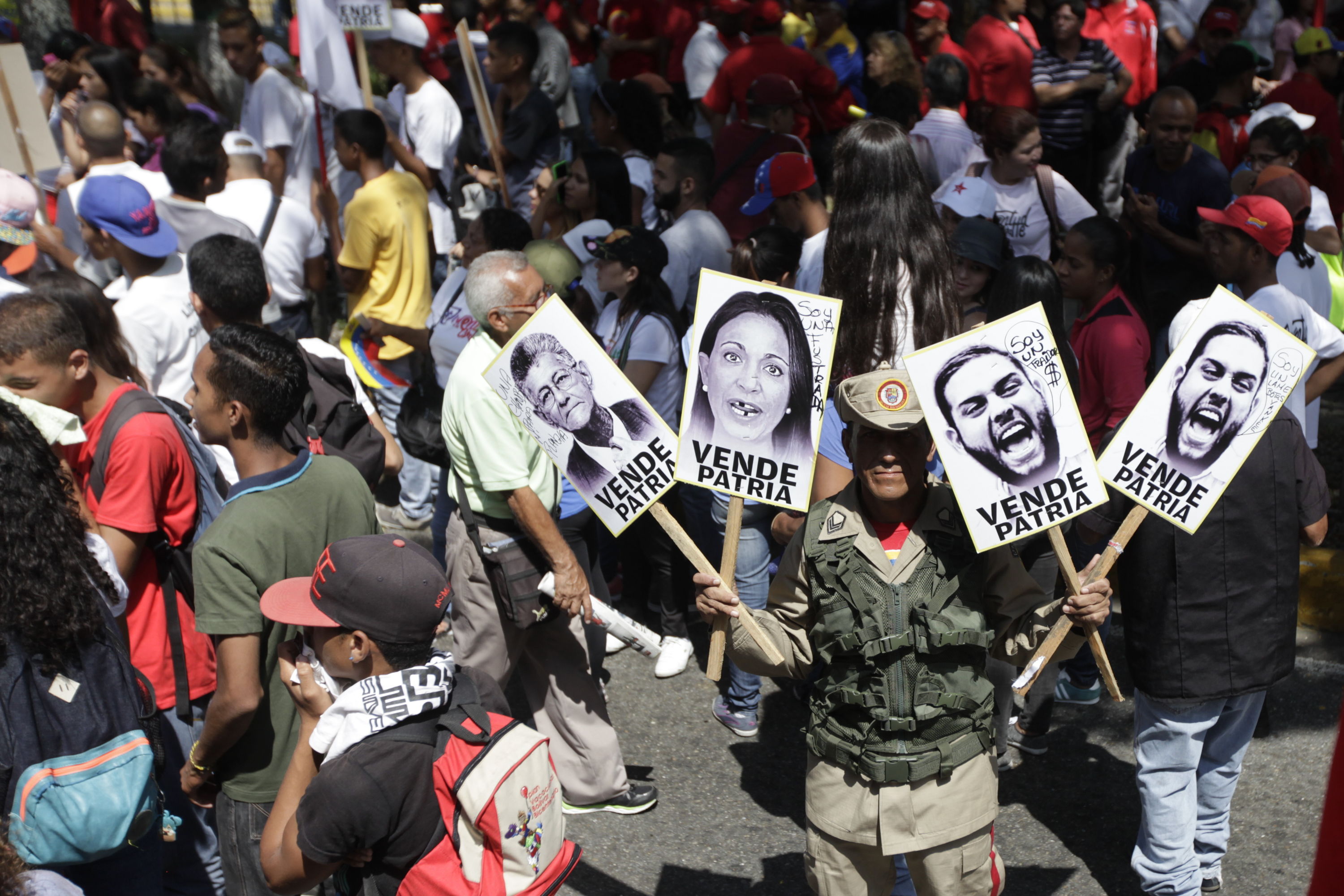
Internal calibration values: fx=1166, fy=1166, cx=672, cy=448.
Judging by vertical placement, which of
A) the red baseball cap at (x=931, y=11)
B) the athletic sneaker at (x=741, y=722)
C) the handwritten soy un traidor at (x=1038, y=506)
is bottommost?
the athletic sneaker at (x=741, y=722)

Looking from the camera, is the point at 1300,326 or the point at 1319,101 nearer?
the point at 1300,326

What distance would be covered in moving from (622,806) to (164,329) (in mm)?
2602

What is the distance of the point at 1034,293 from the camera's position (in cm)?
405

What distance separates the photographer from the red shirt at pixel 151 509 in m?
3.18

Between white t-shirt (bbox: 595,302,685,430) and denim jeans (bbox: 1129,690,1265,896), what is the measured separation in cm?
230

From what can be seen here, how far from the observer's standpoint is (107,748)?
2.62 m

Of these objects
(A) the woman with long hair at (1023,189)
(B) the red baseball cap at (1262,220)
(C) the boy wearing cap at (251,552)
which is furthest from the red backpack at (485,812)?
(A) the woman with long hair at (1023,189)

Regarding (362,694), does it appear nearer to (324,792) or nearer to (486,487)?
(324,792)

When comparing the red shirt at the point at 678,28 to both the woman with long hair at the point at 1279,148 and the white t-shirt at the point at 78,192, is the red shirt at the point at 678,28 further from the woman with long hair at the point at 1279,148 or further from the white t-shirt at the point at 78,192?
the woman with long hair at the point at 1279,148

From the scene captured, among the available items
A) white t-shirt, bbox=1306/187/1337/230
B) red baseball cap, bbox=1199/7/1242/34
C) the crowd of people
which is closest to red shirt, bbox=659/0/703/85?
the crowd of people

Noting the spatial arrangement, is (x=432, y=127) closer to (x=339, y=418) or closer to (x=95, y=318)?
(x=339, y=418)

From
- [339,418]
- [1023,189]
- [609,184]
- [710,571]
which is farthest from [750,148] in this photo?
[710,571]

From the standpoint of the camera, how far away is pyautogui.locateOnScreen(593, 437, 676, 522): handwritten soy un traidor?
315 cm

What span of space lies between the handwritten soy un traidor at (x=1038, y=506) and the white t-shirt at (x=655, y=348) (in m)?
2.31
